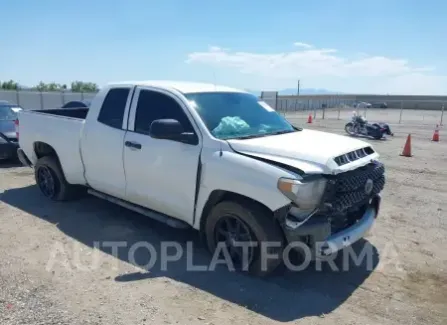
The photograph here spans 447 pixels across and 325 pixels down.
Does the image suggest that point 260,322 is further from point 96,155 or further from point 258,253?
point 96,155

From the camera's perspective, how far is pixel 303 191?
11.3 ft

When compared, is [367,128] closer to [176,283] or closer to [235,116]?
[235,116]

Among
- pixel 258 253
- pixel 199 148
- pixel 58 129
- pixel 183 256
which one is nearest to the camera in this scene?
pixel 258 253

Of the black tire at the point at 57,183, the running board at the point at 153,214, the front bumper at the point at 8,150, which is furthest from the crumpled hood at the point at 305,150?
the front bumper at the point at 8,150

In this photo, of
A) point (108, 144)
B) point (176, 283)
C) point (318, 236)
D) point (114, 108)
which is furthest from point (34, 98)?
point (318, 236)

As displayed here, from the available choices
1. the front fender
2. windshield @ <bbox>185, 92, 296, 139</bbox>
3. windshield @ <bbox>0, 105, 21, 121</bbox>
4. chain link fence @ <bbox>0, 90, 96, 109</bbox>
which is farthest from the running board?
chain link fence @ <bbox>0, 90, 96, 109</bbox>

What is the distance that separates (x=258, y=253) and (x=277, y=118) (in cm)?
198

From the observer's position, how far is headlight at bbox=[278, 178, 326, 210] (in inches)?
135

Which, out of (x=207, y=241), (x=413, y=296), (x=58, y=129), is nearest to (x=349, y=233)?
(x=413, y=296)

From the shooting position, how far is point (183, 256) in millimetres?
4438

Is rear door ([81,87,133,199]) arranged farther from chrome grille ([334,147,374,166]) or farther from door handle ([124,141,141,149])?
chrome grille ([334,147,374,166])

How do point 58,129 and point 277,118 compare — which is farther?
point 58,129

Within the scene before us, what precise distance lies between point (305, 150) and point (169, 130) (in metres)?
1.38

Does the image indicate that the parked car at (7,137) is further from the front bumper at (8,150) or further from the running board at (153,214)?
the running board at (153,214)
